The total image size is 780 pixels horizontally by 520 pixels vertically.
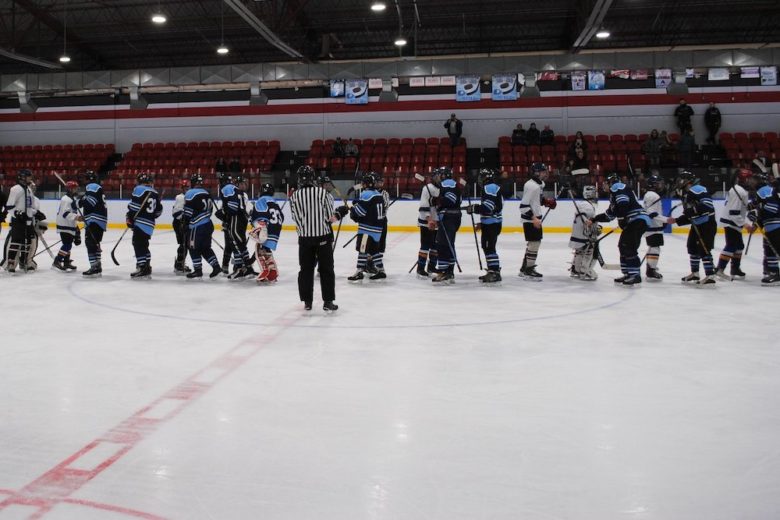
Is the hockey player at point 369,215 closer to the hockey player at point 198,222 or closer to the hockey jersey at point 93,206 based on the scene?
the hockey player at point 198,222

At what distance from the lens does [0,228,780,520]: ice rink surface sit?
228 centimetres

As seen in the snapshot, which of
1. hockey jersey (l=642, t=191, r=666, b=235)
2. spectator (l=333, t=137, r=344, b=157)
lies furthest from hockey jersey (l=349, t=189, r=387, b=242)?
spectator (l=333, t=137, r=344, b=157)

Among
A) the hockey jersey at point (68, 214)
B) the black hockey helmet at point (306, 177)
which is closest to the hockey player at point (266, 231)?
the black hockey helmet at point (306, 177)

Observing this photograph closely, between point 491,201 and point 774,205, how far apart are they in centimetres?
300

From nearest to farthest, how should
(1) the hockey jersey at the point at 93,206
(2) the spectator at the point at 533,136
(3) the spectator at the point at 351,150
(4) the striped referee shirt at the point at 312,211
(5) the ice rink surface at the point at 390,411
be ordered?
(5) the ice rink surface at the point at 390,411
(4) the striped referee shirt at the point at 312,211
(1) the hockey jersey at the point at 93,206
(2) the spectator at the point at 533,136
(3) the spectator at the point at 351,150

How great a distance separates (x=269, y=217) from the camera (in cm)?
757

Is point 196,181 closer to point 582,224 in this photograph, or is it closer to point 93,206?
point 93,206

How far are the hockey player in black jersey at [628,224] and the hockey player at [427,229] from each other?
6.13 feet

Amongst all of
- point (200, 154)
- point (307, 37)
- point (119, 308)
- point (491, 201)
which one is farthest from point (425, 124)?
point (119, 308)

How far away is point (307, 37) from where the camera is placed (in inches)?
843

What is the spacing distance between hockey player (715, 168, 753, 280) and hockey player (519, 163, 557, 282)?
2.00 meters

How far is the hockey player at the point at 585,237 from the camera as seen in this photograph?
7.68 meters

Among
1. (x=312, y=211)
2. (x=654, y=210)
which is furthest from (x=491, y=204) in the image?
(x=312, y=211)

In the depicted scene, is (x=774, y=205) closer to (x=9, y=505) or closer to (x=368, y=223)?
(x=368, y=223)
